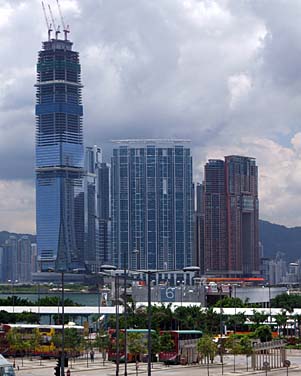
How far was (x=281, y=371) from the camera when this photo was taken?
258ft

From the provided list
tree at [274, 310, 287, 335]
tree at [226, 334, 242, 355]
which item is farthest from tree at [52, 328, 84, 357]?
tree at [274, 310, 287, 335]

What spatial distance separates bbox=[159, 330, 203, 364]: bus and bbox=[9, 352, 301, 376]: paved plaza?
0.92 meters

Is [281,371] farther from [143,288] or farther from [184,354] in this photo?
[143,288]

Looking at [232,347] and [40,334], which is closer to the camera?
[232,347]

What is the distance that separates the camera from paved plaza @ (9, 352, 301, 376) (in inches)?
3031

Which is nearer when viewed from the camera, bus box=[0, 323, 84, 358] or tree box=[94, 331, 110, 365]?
tree box=[94, 331, 110, 365]

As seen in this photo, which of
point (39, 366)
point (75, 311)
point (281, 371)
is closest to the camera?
point (281, 371)

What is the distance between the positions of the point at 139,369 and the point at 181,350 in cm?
632

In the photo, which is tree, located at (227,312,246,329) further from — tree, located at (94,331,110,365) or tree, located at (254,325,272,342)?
tree, located at (94,331,110,365)

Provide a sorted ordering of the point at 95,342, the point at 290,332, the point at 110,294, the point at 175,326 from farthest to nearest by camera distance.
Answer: the point at 110,294 → the point at 290,332 → the point at 175,326 → the point at 95,342

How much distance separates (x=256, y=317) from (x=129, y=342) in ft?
133

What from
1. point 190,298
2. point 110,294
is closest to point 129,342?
point 190,298

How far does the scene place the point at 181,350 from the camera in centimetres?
8719

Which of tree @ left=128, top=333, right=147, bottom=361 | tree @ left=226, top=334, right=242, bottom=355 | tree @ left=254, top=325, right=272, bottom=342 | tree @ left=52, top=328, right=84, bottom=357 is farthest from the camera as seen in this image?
tree @ left=254, top=325, right=272, bottom=342
